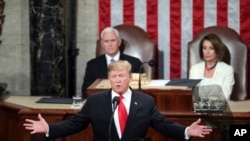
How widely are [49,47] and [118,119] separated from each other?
300 cm

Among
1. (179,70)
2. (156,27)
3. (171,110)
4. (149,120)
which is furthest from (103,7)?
(149,120)

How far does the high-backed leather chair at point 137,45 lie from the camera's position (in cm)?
792

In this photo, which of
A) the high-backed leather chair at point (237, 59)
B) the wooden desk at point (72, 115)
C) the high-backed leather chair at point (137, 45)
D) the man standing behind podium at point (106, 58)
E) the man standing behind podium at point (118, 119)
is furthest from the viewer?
the high-backed leather chair at point (137, 45)

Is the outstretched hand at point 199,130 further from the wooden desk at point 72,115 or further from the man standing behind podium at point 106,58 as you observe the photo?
the man standing behind podium at point 106,58

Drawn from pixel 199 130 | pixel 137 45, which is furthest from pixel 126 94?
pixel 137 45

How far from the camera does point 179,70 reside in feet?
27.6

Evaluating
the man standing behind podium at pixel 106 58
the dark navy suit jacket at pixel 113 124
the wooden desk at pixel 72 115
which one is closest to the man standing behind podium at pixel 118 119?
the dark navy suit jacket at pixel 113 124

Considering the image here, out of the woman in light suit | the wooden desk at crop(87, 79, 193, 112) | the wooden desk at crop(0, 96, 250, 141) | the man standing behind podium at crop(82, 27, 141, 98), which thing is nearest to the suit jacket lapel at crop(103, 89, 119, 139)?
the wooden desk at crop(87, 79, 193, 112)

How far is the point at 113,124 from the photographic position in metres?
5.21

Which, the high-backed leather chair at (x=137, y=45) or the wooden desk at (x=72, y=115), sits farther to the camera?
the high-backed leather chair at (x=137, y=45)

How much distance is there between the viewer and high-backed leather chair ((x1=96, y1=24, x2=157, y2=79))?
792cm

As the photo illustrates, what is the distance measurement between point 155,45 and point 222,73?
112 centimetres

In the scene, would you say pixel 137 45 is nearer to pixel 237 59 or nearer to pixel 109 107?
pixel 237 59

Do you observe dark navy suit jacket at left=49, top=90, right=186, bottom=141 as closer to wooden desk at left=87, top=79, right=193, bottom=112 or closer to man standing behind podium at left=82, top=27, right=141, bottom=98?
wooden desk at left=87, top=79, right=193, bottom=112
